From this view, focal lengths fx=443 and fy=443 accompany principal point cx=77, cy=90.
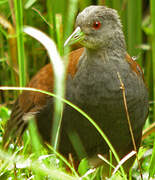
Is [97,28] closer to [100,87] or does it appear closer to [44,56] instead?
[100,87]

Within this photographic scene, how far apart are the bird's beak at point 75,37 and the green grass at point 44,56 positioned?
0.03 meters

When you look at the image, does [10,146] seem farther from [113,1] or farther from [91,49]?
[113,1]

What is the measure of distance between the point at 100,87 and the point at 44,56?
1.32 meters

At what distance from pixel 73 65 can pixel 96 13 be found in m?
0.28

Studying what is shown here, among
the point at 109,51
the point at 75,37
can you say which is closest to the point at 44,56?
the point at 109,51

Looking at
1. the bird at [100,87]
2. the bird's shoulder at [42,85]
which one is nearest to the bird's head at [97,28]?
the bird at [100,87]

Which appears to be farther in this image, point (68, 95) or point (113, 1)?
point (113, 1)

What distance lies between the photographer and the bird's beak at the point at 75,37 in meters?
1.76

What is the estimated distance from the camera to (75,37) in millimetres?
1798

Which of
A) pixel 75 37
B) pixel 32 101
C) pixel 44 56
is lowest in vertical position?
pixel 32 101

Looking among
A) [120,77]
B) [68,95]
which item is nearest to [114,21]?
[120,77]

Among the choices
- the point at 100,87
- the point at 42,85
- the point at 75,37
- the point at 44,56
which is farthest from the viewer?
the point at 44,56

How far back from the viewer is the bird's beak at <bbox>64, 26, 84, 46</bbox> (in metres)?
1.76

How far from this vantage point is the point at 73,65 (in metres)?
2.04
